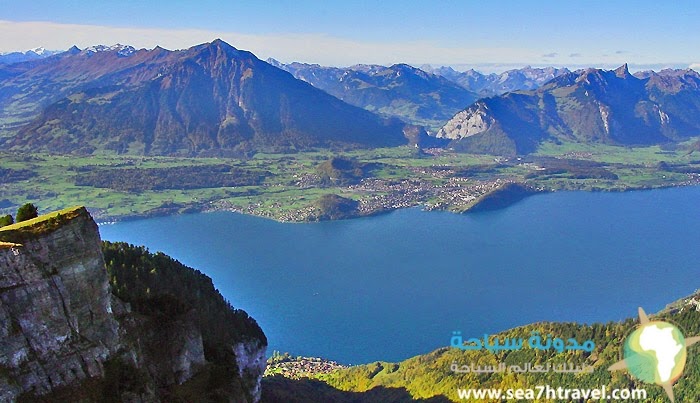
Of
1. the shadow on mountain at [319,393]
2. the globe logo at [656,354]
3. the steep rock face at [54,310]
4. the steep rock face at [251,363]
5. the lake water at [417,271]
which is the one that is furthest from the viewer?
the lake water at [417,271]

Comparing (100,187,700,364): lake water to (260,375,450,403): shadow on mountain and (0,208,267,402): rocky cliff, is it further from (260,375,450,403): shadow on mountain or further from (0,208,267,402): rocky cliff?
(0,208,267,402): rocky cliff

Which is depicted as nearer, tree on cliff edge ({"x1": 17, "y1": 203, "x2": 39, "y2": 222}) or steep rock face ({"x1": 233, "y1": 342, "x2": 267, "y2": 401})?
tree on cliff edge ({"x1": 17, "y1": 203, "x2": 39, "y2": 222})

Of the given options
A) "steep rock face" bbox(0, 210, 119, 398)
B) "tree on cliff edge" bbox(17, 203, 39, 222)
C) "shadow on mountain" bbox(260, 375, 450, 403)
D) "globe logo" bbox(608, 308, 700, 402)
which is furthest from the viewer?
"shadow on mountain" bbox(260, 375, 450, 403)

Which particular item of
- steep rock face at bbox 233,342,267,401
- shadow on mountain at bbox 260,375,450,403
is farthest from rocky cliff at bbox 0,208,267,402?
shadow on mountain at bbox 260,375,450,403

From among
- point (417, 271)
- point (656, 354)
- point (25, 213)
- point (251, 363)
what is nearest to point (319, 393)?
point (251, 363)

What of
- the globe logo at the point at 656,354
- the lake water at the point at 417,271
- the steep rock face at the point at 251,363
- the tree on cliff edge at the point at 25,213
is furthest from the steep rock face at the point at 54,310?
the lake water at the point at 417,271

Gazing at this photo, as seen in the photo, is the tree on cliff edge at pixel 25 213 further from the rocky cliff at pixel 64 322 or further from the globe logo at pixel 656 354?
the globe logo at pixel 656 354
